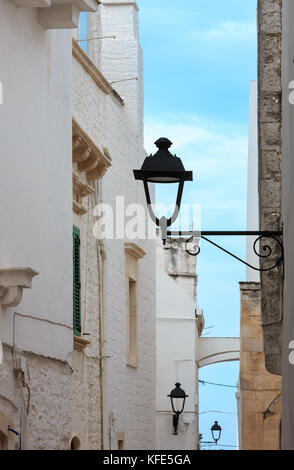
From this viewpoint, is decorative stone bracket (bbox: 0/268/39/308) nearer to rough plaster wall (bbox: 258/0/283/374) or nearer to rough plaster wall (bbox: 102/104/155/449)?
rough plaster wall (bbox: 258/0/283/374)

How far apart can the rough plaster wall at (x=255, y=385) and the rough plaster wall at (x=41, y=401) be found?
334 inches

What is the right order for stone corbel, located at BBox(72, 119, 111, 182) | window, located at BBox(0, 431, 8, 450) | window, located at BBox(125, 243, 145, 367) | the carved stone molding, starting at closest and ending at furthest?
window, located at BBox(0, 431, 8, 450)
stone corbel, located at BBox(72, 119, 111, 182)
the carved stone molding
window, located at BBox(125, 243, 145, 367)

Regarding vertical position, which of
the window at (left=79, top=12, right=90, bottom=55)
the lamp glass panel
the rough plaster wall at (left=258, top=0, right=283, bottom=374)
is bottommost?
the lamp glass panel

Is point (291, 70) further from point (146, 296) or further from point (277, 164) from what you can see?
point (146, 296)

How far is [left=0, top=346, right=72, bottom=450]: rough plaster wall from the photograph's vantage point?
9164 millimetres

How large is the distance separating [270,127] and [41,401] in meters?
3.62

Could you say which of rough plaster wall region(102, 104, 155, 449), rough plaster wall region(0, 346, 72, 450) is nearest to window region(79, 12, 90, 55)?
rough plaster wall region(102, 104, 155, 449)

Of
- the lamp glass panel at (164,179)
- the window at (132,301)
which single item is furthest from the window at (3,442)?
the window at (132,301)

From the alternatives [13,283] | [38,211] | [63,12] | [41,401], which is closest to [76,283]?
[38,211]

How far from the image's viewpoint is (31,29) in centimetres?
1041

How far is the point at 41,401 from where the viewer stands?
33.4 feet

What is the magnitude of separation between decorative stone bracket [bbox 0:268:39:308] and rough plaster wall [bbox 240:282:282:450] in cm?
1082
